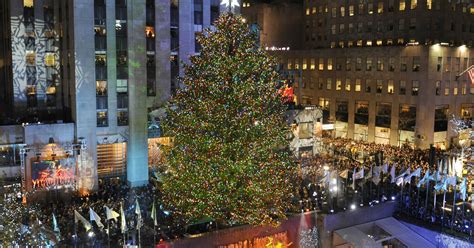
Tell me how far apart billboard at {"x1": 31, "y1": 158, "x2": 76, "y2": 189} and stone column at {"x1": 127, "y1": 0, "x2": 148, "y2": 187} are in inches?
191

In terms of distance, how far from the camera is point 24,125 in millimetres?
33500

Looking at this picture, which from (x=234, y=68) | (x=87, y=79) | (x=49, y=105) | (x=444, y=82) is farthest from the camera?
(x=444, y=82)

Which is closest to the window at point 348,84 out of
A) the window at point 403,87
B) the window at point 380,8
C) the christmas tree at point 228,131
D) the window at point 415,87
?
the window at point 403,87

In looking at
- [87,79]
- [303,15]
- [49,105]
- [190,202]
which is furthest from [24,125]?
[303,15]

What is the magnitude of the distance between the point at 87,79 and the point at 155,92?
5.70m

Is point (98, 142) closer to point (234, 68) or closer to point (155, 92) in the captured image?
point (155, 92)

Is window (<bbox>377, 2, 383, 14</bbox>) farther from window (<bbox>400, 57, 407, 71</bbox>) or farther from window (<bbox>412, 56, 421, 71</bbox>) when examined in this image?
window (<bbox>412, 56, 421, 71</bbox>)

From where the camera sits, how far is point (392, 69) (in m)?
61.9

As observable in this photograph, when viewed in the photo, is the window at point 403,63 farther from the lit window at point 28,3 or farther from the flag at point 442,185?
the lit window at point 28,3

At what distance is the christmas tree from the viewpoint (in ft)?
67.9

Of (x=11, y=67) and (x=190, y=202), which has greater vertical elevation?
(x=11, y=67)

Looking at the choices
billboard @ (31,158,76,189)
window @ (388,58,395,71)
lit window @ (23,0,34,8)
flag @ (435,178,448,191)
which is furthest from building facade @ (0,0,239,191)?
window @ (388,58,395,71)

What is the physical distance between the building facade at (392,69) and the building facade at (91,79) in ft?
82.8

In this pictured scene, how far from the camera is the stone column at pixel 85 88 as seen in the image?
35750 mm
